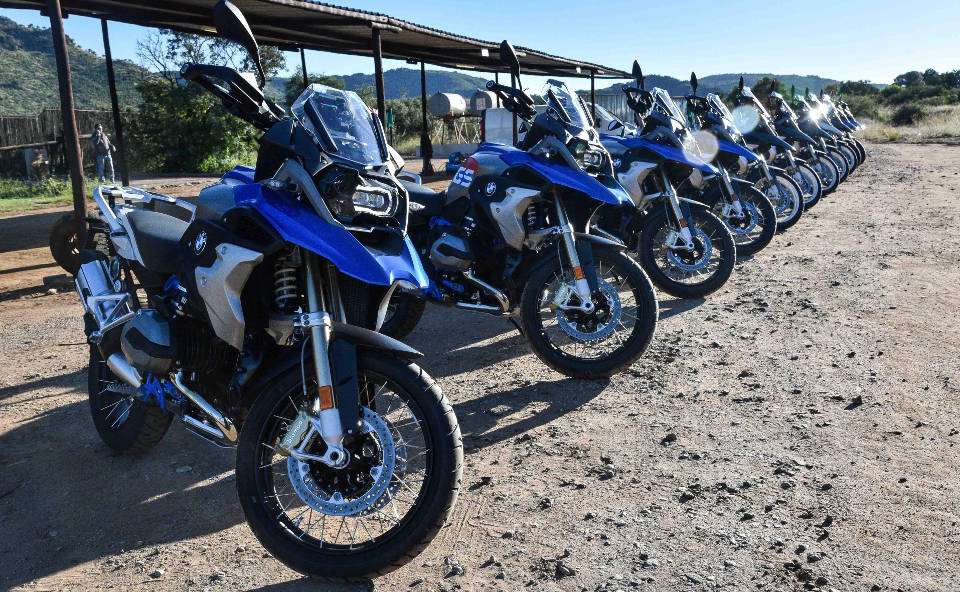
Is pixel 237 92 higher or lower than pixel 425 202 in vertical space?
higher

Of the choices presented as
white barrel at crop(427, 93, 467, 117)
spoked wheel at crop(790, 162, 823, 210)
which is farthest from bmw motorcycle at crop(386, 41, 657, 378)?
white barrel at crop(427, 93, 467, 117)

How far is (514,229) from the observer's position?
14.9ft

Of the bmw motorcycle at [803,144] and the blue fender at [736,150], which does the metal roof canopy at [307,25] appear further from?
the bmw motorcycle at [803,144]

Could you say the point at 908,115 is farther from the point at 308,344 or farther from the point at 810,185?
the point at 308,344

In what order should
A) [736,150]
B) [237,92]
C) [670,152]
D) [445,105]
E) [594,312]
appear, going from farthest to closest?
[445,105]
[736,150]
[670,152]
[594,312]
[237,92]

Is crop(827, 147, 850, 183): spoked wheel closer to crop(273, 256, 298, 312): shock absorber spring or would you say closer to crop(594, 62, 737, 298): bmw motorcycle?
crop(594, 62, 737, 298): bmw motorcycle

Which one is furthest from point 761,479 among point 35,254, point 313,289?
point 35,254

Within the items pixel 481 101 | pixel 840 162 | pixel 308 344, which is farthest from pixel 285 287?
pixel 481 101

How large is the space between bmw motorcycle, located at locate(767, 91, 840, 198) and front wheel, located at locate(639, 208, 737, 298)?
5.40 meters

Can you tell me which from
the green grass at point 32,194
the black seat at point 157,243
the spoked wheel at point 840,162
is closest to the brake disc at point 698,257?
the black seat at point 157,243

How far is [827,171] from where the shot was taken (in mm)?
12492

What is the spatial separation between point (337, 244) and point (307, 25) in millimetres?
8946

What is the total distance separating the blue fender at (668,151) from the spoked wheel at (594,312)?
218cm

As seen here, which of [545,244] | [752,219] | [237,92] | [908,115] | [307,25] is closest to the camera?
[237,92]
